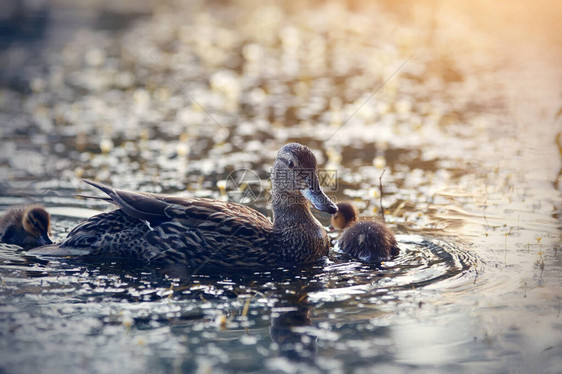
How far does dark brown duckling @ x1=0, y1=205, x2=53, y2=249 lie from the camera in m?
6.21

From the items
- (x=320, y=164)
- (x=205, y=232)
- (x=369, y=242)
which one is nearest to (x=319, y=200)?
(x=369, y=242)

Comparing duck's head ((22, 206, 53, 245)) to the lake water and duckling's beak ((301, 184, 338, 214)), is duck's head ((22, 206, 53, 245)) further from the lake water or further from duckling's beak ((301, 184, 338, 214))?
duckling's beak ((301, 184, 338, 214))

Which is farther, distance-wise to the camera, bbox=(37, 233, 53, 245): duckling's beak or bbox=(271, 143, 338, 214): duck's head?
bbox=(37, 233, 53, 245): duckling's beak

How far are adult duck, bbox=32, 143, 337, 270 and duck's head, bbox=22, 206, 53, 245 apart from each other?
0.30m

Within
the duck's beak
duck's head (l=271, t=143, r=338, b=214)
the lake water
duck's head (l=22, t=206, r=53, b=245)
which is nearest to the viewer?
the lake water

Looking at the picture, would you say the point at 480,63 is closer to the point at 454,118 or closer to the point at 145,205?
the point at 454,118

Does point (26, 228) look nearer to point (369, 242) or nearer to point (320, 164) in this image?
point (369, 242)

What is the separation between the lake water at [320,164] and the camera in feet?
14.4

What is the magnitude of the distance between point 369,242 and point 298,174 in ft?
2.80

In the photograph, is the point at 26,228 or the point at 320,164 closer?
the point at 26,228

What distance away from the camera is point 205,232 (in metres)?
5.81

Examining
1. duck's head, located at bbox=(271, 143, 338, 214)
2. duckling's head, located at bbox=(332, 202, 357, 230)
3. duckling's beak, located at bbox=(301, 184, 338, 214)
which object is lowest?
duckling's head, located at bbox=(332, 202, 357, 230)

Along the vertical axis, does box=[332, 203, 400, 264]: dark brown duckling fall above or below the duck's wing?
below

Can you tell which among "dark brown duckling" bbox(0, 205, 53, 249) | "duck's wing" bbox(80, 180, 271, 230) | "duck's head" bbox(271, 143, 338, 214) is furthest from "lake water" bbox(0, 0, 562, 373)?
"duck's head" bbox(271, 143, 338, 214)
